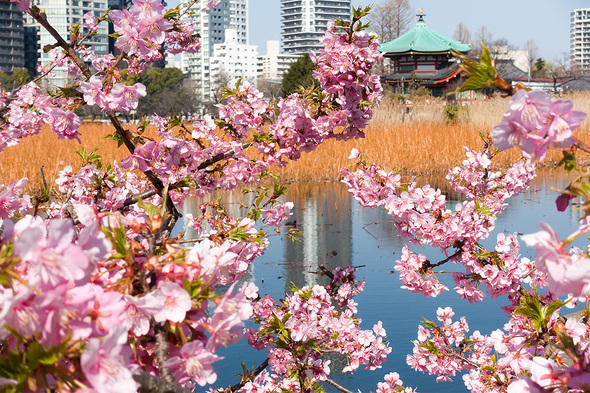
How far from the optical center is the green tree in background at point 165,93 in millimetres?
31708

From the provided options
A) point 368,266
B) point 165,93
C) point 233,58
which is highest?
point 233,58

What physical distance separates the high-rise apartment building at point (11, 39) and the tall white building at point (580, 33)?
347ft

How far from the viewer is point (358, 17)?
208 cm

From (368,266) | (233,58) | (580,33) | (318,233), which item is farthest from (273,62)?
(368,266)

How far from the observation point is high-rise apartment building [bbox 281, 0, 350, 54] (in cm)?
9656

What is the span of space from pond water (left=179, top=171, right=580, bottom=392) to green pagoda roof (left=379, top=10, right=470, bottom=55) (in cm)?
1992

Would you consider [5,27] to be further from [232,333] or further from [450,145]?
[232,333]

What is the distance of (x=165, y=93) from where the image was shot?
3659 cm

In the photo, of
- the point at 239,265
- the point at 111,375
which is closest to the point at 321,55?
the point at 239,265

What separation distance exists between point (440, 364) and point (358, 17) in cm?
139

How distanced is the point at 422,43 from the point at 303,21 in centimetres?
7029

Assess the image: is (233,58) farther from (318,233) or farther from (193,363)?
(193,363)

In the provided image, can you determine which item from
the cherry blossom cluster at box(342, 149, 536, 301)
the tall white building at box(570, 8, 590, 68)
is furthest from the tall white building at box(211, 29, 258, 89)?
the cherry blossom cluster at box(342, 149, 536, 301)

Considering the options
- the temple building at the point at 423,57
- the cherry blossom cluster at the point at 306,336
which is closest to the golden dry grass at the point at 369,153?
the cherry blossom cluster at the point at 306,336
